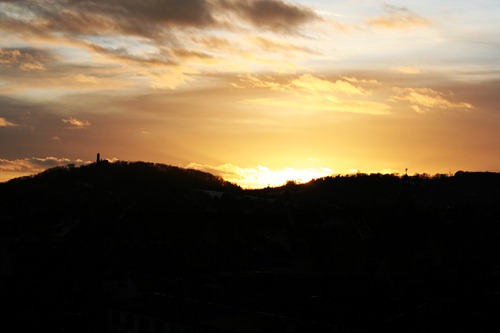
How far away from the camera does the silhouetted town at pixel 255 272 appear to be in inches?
1934

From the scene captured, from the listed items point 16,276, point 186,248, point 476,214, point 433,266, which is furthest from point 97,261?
point 476,214

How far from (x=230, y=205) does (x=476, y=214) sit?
91.5m

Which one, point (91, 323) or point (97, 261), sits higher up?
point (97, 261)

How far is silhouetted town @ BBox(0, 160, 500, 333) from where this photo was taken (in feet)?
161

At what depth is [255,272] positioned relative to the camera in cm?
7300

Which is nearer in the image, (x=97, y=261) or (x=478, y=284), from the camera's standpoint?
(x=478, y=284)

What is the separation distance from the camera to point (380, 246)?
85062 millimetres

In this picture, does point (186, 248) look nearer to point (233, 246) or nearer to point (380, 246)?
point (233, 246)

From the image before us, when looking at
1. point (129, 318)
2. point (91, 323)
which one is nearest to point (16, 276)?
point (91, 323)

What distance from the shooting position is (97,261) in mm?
72375

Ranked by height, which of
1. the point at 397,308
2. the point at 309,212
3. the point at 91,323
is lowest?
the point at 91,323

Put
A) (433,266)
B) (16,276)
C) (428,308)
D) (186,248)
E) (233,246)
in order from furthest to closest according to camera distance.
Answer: (233,246) → (186,248) → (433,266) → (16,276) → (428,308)

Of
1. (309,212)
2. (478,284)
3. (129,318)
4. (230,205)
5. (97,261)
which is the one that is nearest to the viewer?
(129,318)

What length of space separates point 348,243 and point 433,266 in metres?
12.5
